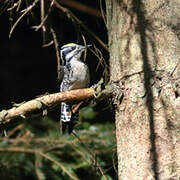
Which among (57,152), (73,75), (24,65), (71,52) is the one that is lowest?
(57,152)

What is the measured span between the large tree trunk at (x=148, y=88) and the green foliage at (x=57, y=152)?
1446mm

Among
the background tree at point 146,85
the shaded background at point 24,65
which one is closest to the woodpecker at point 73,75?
the background tree at point 146,85

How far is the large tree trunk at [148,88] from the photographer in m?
1.68

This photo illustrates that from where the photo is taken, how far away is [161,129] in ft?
5.56

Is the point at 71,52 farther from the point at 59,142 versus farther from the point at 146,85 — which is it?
the point at 146,85

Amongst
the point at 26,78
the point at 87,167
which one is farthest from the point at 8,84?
the point at 87,167

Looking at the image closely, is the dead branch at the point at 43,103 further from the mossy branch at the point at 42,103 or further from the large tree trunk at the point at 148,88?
the large tree trunk at the point at 148,88

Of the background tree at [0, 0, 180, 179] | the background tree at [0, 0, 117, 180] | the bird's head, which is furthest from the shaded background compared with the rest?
the background tree at [0, 0, 180, 179]

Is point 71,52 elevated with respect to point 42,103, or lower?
elevated

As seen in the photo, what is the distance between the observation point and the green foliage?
129 inches

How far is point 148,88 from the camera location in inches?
68.6

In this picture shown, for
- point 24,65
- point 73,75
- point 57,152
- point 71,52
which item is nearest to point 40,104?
point 73,75

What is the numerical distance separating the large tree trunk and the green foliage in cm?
145

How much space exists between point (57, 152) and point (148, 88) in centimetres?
192
